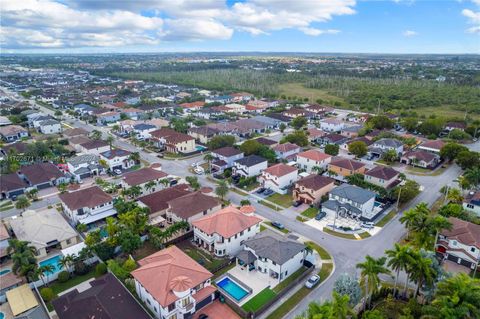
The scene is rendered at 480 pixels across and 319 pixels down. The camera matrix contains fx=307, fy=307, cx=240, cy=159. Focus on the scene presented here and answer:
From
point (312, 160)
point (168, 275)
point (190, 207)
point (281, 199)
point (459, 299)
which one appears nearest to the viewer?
point (459, 299)

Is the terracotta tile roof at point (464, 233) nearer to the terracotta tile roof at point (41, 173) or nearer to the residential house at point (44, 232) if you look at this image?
the residential house at point (44, 232)

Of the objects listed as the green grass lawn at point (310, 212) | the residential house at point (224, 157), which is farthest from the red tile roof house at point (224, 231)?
the residential house at point (224, 157)

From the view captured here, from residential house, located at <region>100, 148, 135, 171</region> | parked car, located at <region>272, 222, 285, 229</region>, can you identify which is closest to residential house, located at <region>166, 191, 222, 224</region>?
parked car, located at <region>272, 222, 285, 229</region>

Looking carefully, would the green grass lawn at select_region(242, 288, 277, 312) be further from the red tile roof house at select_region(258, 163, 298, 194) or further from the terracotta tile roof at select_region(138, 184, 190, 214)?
the red tile roof house at select_region(258, 163, 298, 194)

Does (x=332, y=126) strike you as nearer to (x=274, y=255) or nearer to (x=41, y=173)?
(x=274, y=255)

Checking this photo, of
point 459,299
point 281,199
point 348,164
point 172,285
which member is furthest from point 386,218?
point 172,285

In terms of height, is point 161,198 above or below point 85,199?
below
